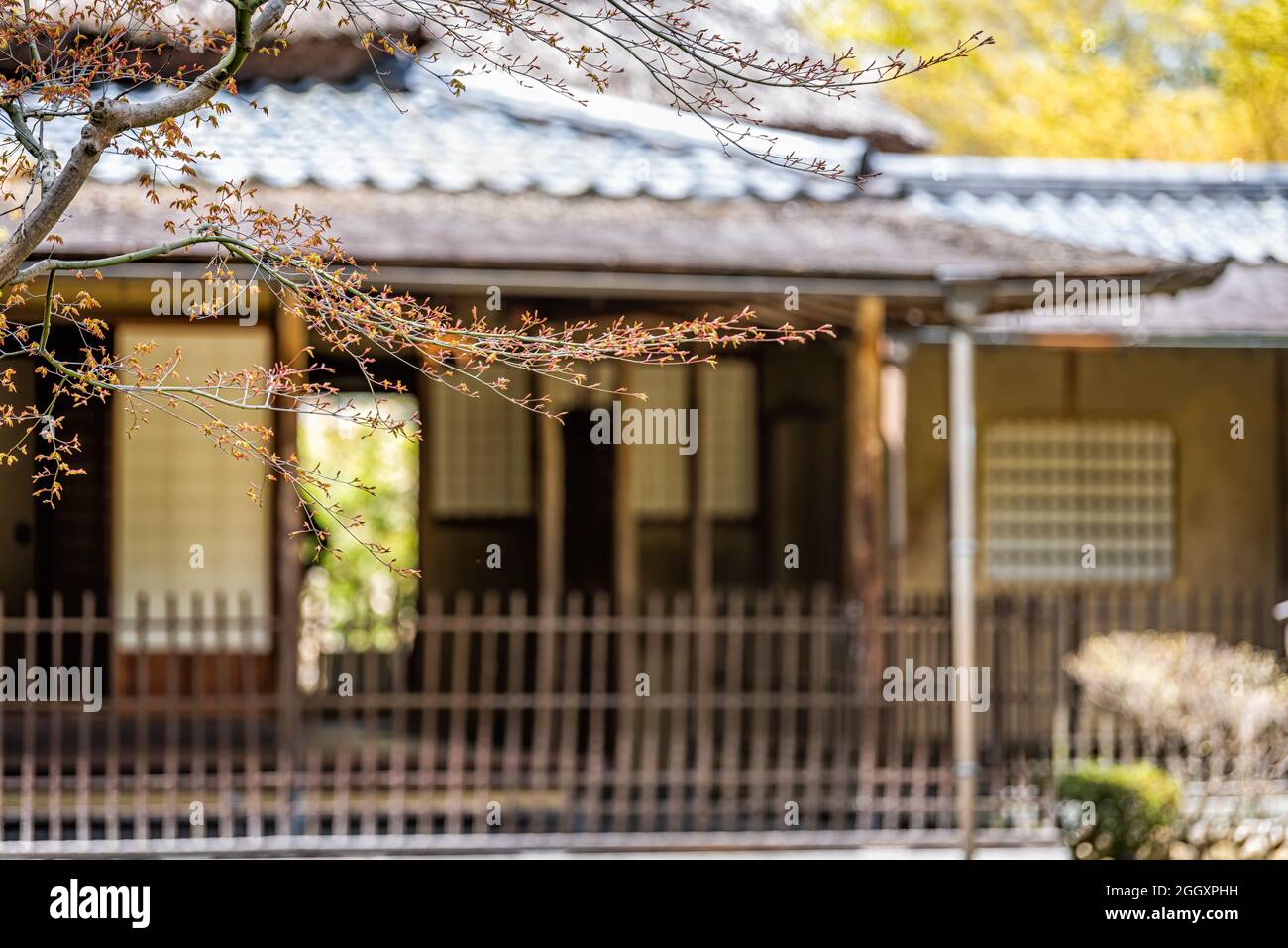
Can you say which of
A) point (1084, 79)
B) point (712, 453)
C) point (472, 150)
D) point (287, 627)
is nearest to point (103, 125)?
point (287, 627)

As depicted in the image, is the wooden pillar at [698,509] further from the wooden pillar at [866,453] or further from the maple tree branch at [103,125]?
the maple tree branch at [103,125]

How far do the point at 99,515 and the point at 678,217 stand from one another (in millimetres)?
4340

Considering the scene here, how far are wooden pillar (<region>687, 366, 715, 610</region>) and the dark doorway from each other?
563 mm

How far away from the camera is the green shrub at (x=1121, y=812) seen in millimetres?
7578

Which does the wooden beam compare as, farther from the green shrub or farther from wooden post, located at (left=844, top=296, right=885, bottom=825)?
the green shrub

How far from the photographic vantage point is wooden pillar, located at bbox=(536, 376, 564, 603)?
33.8 feet

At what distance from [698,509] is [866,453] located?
203 centimetres

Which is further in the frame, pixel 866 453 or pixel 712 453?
pixel 712 453

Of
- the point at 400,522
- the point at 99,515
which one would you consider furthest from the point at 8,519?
the point at 400,522

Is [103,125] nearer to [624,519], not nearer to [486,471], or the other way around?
[624,519]

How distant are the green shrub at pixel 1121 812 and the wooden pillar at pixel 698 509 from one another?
3.00 meters

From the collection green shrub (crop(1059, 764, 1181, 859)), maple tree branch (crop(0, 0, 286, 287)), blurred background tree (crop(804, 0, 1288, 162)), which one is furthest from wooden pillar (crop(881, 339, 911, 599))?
blurred background tree (crop(804, 0, 1288, 162))

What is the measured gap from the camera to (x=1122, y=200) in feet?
40.9
